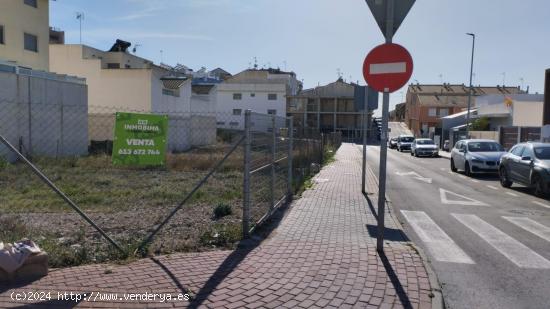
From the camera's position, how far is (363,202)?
10.9 metres

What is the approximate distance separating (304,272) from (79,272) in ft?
7.86

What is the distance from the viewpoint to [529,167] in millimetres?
13562

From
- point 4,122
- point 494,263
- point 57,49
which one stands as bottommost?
point 494,263

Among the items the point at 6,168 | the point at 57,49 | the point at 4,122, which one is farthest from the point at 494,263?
the point at 57,49

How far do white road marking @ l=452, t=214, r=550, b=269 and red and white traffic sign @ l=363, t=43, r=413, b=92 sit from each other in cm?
292

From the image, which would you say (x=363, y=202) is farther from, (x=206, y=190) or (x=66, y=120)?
(x=66, y=120)

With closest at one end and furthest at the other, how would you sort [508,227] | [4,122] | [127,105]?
[508,227], [4,122], [127,105]

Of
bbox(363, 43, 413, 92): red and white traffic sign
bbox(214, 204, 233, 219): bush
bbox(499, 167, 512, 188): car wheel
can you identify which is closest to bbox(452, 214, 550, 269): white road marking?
bbox(363, 43, 413, 92): red and white traffic sign

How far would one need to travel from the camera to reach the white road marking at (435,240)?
6449 millimetres

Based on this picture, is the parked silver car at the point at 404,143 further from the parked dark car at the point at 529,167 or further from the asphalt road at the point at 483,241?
the asphalt road at the point at 483,241

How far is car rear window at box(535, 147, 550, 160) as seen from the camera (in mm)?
13462

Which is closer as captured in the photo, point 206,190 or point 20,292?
point 20,292

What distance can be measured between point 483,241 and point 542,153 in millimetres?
7860

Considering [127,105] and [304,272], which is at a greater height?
[127,105]
